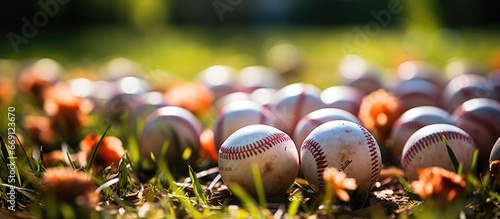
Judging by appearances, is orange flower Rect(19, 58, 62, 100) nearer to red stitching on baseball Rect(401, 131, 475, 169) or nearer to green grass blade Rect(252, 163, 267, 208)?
green grass blade Rect(252, 163, 267, 208)

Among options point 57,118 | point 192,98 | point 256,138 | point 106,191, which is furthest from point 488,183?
point 57,118

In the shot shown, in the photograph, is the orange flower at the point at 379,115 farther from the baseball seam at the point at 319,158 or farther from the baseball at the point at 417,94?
the baseball seam at the point at 319,158

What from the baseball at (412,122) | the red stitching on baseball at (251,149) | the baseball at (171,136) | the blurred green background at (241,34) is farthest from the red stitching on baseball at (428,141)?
the blurred green background at (241,34)

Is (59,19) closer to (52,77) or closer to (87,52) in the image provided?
(87,52)

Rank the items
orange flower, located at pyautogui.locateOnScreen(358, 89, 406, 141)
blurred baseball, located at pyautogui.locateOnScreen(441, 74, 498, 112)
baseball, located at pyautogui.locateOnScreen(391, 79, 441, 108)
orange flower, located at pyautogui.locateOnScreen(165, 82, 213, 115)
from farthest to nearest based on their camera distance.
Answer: orange flower, located at pyautogui.locateOnScreen(165, 82, 213, 115)
baseball, located at pyautogui.locateOnScreen(391, 79, 441, 108)
blurred baseball, located at pyautogui.locateOnScreen(441, 74, 498, 112)
orange flower, located at pyautogui.locateOnScreen(358, 89, 406, 141)

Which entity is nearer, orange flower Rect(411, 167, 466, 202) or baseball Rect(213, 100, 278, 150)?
orange flower Rect(411, 167, 466, 202)

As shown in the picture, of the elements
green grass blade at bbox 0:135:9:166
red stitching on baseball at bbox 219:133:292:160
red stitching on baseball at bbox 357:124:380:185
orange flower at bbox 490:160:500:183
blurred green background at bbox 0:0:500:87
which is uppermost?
green grass blade at bbox 0:135:9:166

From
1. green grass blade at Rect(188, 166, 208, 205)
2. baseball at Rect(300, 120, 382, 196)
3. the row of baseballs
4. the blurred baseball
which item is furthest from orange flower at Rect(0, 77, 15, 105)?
the blurred baseball
